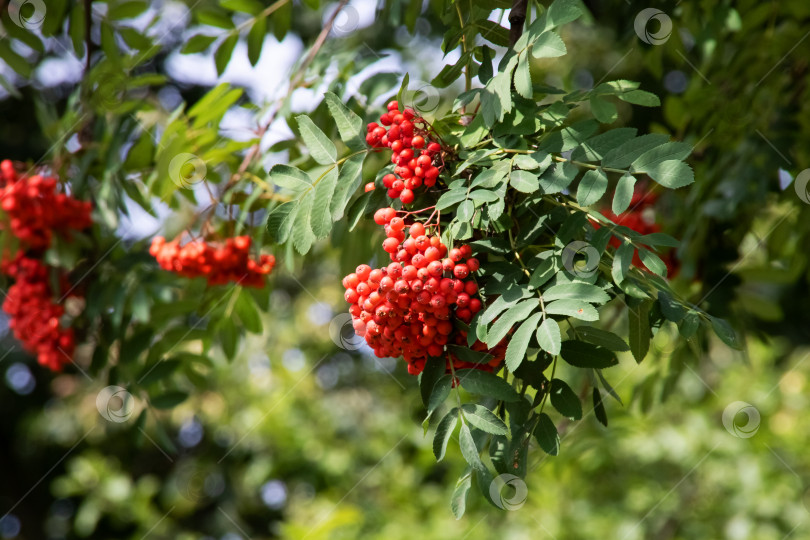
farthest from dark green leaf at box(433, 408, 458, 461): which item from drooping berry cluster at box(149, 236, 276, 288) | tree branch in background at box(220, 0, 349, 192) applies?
tree branch in background at box(220, 0, 349, 192)

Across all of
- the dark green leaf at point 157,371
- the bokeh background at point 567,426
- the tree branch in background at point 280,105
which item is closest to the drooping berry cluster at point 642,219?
the bokeh background at point 567,426

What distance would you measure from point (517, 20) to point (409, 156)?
362mm

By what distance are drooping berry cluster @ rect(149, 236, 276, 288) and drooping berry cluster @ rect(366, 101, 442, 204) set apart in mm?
817

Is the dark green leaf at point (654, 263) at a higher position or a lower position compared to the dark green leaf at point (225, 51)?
higher

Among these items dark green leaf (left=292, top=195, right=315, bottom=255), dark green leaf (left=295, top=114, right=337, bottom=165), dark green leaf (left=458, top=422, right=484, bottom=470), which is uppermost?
dark green leaf (left=295, top=114, right=337, bottom=165)

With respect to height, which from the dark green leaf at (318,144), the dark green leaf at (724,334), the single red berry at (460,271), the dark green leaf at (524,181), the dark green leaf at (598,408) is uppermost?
the dark green leaf at (524,181)

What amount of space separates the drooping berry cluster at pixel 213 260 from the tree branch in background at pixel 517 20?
961mm

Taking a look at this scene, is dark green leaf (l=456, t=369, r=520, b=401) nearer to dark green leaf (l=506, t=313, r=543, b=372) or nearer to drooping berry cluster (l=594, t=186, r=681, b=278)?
dark green leaf (l=506, t=313, r=543, b=372)

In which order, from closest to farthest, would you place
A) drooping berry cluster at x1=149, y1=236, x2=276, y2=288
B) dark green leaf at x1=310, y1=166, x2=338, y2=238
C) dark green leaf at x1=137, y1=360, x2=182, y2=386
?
dark green leaf at x1=310, y1=166, x2=338, y2=238
drooping berry cluster at x1=149, y1=236, x2=276, y2=288
dark green leaf at x1=137, y1=360, x2=182, y2=386

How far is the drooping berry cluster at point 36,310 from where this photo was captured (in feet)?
7.54

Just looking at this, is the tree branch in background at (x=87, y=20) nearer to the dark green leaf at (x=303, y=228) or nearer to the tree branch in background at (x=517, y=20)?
the dark green leaf at (x=303, y=228)

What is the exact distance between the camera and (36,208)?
2217 mm

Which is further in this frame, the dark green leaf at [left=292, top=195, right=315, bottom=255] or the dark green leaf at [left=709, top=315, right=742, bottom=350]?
the dark green leaf at [left=292, top=195, right=315, bottom=255]

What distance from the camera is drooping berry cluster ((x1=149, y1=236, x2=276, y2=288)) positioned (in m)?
2.01
